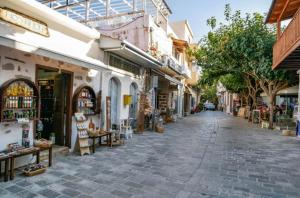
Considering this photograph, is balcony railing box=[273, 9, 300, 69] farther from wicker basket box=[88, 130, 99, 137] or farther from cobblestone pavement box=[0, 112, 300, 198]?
wicker basket box=[88, 130, 99, 137]

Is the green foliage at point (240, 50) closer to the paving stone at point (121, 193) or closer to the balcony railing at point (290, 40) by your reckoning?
the balcony railing at point (290, 40)

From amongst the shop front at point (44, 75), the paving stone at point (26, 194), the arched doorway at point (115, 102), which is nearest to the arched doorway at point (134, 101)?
the arched doorway at point (115, 102)

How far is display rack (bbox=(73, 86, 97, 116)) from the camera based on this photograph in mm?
7681

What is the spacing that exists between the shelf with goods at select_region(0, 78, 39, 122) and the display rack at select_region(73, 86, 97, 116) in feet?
5.36

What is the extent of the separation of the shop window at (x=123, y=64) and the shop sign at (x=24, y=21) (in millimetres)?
3872

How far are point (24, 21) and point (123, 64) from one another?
18.8 feet

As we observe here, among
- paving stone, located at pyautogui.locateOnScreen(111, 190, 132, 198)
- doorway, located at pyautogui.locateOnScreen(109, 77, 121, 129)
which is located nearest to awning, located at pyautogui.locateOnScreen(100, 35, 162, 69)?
doorway, located at pyautogui.locateOnScreen(109, 77, 121, 129)

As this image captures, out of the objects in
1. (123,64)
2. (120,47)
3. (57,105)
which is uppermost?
(120,47)

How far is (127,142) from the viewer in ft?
31.6

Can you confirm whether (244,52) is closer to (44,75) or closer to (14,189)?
(44,75)

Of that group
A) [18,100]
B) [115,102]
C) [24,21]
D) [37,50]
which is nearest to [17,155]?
[18,100]

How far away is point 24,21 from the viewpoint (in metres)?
5.63

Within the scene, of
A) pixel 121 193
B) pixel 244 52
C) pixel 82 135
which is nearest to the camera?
pixel 121 193

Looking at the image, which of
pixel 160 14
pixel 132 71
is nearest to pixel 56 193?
pixel 132 71
